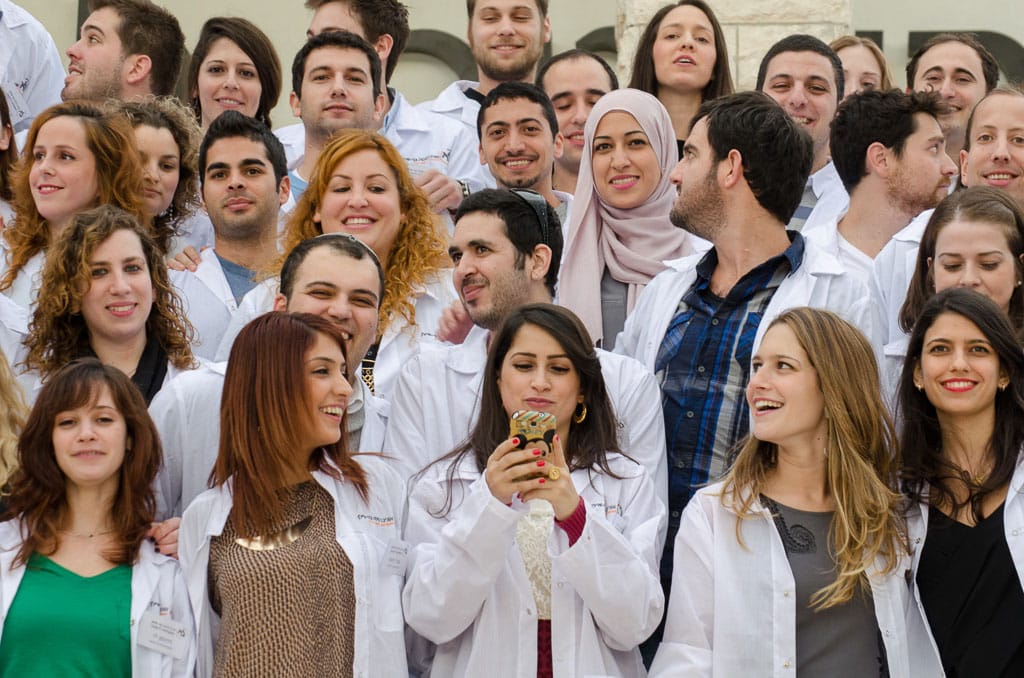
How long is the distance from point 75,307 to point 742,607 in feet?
7.86

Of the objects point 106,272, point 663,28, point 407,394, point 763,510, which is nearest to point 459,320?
point 407,394

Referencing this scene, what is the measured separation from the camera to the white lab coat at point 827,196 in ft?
25.0

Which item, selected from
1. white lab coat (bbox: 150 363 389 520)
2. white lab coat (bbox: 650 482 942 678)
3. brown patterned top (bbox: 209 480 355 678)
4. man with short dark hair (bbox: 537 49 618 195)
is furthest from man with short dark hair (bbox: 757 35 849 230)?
brown patterned top (bbox: 209 480 355 678)

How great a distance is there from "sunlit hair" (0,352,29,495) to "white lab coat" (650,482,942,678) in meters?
2.01

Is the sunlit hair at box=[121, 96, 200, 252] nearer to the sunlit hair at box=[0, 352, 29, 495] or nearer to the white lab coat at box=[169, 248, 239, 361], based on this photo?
the white lab coat at box=[169, 248, 239, 361]

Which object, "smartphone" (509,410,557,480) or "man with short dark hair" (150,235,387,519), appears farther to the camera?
"man with short dark hair" (150,235,387,519)

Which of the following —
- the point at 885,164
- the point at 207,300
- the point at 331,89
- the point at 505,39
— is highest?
the point at 505,39

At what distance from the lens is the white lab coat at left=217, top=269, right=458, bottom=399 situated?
6.00 meters

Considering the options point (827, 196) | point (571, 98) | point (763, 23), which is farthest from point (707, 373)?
point (763, 23)

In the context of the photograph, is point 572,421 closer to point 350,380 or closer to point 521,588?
point 521,588

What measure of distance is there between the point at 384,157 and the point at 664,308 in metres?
1.43

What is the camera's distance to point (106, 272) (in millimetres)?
5578

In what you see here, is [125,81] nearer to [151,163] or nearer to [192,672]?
[151,163]

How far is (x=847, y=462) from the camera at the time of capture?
4.89 m
